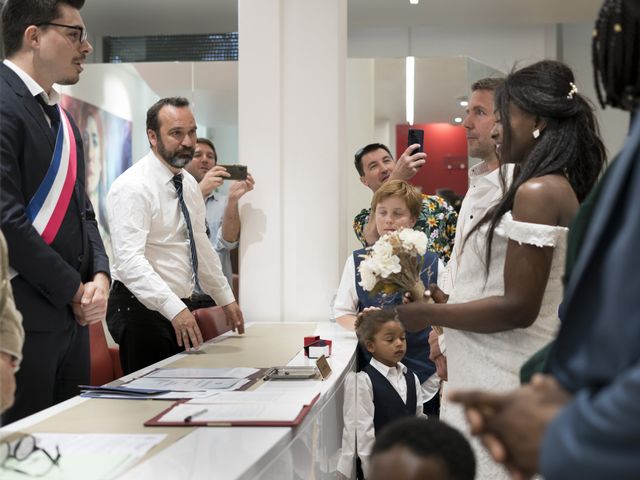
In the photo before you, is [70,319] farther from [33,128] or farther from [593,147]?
[593,147]

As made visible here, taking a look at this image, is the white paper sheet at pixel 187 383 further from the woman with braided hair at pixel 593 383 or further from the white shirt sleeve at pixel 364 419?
the woman with braided hair at pixel 593 383

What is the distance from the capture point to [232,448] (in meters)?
1.86

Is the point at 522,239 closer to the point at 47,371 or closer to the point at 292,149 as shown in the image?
the point at 47,371

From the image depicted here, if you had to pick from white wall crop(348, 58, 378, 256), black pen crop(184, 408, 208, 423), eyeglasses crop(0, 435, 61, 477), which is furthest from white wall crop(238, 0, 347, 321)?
eyeglasses crop(0, 435, 61, 477)

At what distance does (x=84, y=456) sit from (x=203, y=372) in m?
1.17

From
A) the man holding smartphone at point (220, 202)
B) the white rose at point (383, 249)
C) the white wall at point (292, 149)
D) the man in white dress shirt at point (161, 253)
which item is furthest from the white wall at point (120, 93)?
the white rose at point (383, 249)

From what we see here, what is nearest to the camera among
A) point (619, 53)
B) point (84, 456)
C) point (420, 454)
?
point (619, 53)

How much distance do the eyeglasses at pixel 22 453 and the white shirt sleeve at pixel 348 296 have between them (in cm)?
230

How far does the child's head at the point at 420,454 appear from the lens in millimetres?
1409

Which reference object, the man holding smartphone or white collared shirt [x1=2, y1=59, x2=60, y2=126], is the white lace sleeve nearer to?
white collared shirt [x1=2, y1=59, x2=60, y2=126]

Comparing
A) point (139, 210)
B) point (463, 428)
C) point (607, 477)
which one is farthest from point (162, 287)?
point (607, 477)

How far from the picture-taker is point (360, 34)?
9062mm

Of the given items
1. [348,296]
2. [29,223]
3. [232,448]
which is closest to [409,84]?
[348,296]

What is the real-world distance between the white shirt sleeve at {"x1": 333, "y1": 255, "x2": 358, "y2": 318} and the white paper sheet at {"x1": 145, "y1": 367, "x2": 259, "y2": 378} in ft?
3.57
